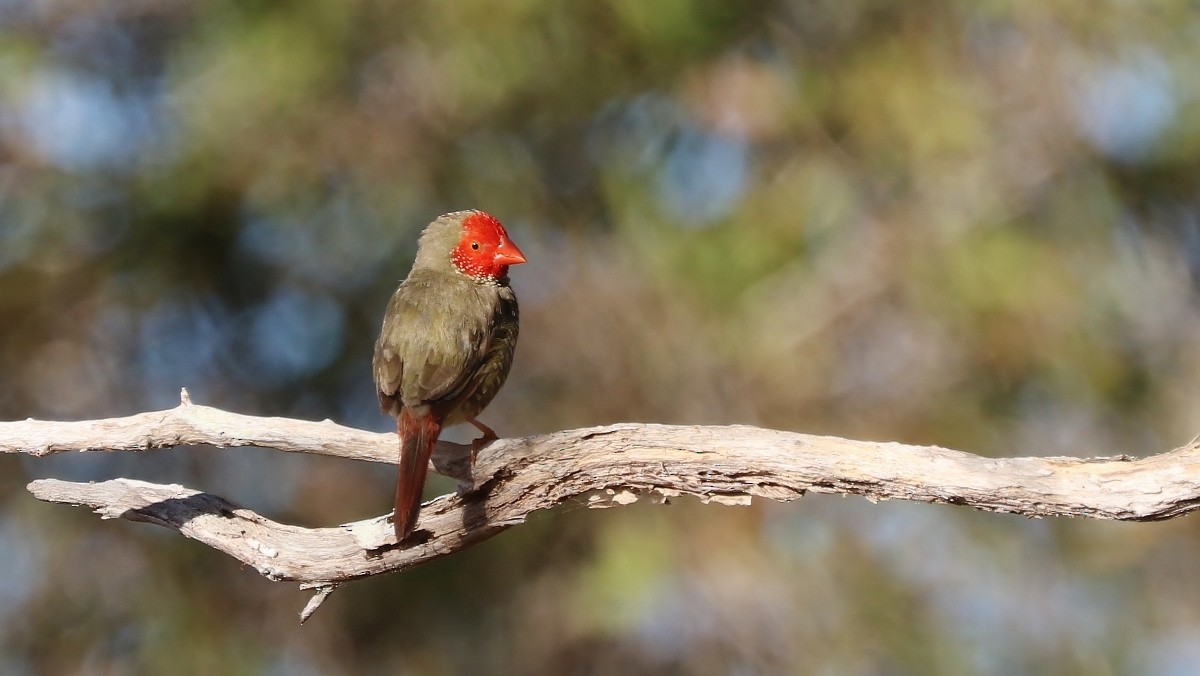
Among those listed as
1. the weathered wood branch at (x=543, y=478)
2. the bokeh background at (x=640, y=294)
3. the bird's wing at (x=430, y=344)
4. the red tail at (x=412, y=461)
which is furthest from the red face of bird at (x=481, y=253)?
the bokeh background at (x=640, y=294)

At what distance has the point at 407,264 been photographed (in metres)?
8.00

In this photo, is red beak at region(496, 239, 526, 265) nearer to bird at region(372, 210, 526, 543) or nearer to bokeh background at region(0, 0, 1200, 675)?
bird at region(372, 210, 526, 543)

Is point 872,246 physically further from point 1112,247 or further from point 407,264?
point 407,264

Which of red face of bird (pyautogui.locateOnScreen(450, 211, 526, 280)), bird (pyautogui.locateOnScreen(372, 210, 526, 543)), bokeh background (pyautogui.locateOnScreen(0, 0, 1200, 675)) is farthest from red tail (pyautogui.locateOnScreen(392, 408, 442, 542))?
bokeh background (pyautogui.locateOnScreen(0, 0, 1200, 675))

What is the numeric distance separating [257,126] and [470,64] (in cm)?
130

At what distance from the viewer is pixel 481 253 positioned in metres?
4.95

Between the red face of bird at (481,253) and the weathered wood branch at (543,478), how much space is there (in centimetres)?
108

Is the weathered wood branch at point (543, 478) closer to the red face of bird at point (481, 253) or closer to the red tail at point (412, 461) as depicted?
the red tail at point (412, 461)

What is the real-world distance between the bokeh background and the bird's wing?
10.8 ft

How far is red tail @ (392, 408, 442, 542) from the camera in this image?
3.64 m

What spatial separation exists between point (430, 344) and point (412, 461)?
25.9 inches

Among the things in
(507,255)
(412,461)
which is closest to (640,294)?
(507,255)

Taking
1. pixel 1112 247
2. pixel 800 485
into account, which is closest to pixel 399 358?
pixel 800 485

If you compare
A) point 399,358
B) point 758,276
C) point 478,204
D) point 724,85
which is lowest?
point 399,358
